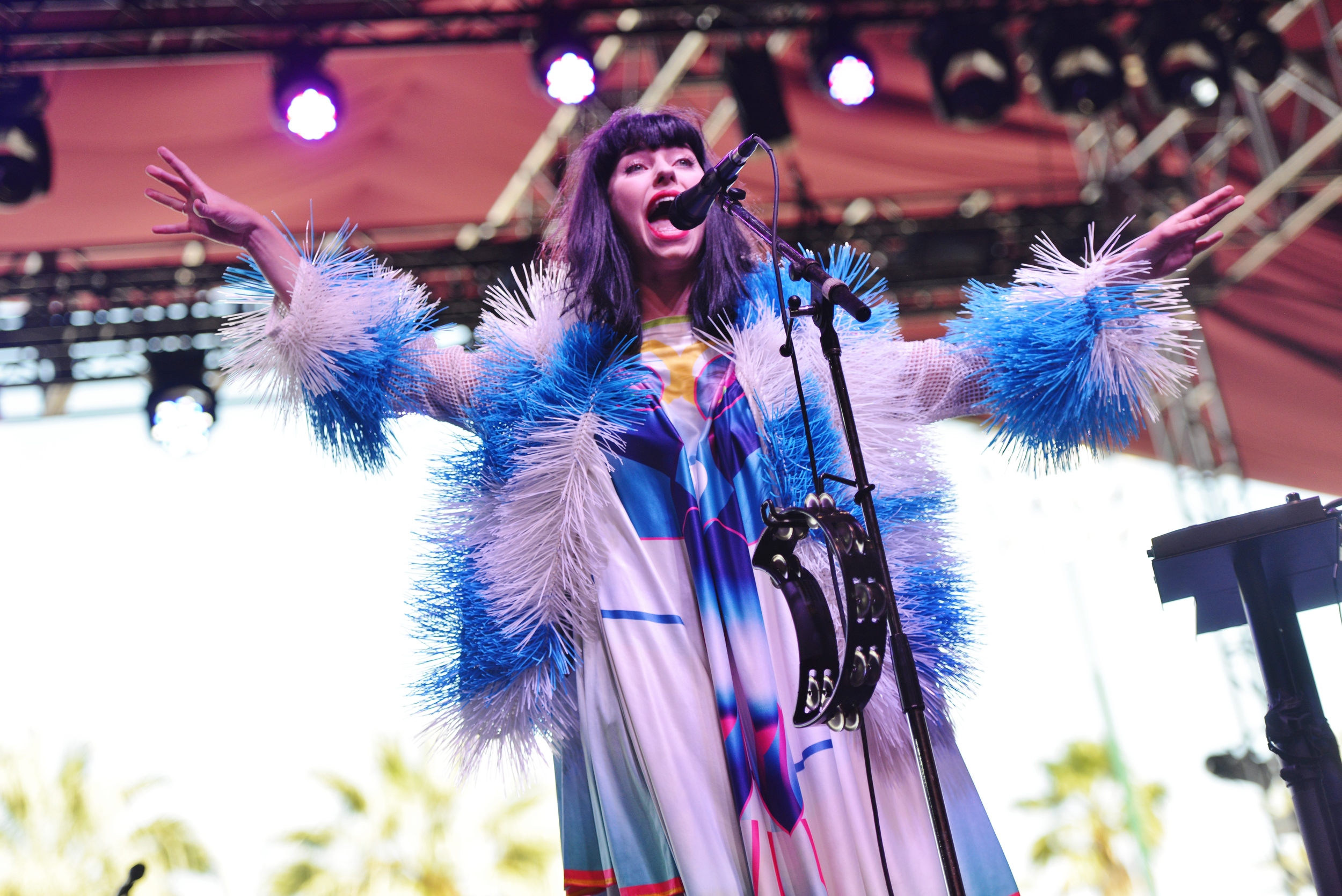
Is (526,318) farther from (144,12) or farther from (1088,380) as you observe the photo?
(144,12)

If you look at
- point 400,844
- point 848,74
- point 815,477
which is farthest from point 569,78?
point 400,844

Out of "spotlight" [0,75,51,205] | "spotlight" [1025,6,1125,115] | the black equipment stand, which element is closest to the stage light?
"spotlight" [0,75,51,205]

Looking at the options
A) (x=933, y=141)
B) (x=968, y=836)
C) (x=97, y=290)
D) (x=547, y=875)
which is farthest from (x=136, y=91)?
(x=547, y=875)

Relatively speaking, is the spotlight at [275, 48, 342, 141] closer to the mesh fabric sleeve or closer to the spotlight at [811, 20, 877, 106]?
the spotlight at [811, 20, 877, 106]

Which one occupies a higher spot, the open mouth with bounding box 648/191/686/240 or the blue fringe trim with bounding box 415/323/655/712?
the open mouth with bounding box 648/191/686/240

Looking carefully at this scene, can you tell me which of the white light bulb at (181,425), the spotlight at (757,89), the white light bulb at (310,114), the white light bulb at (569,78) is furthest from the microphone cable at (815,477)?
the white light bulb at (181,425)

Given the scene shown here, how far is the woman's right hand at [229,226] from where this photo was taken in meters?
1.65

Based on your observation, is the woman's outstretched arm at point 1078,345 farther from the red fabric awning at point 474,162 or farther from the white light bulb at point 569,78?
the red fabric awning at point 474,162

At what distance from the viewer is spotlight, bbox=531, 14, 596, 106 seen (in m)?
4.81

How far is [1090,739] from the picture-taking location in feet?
47.7

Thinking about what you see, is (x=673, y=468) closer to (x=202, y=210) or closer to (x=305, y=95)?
(x=202, y=210)

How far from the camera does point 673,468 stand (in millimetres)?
1645

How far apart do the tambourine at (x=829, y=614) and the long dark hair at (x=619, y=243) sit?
530 mm

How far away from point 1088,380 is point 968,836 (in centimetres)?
67
